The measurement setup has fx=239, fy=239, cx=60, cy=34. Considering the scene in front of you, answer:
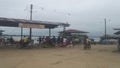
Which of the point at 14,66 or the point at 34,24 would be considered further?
the point at 34,24

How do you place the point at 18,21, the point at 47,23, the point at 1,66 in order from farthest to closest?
the point at 47,23, the point at 18,21, the point at 1,66

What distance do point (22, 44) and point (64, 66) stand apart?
12.6 metres

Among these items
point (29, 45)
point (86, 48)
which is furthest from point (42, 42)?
point (86, 48)

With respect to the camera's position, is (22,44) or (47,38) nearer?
(22,44)

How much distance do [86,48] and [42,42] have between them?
236 inches

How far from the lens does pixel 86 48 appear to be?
2366cm

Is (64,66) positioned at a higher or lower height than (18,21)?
lower

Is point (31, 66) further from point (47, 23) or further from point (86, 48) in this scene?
point (47, 23)

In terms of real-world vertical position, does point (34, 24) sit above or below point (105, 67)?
above

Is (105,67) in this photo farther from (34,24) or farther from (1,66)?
(34,24)

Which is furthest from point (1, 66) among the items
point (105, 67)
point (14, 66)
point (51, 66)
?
point (105, 67)

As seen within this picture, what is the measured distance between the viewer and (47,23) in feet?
85.3

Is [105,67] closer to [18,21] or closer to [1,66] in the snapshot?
[1,66]

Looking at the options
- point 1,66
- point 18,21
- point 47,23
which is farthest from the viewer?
point 47,23
